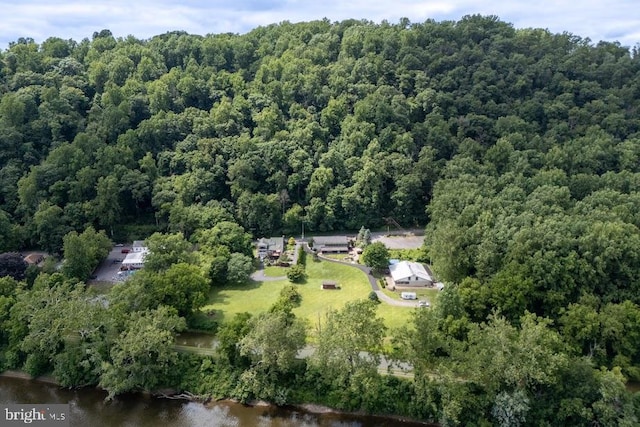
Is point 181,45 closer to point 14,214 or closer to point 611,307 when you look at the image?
point 14,214

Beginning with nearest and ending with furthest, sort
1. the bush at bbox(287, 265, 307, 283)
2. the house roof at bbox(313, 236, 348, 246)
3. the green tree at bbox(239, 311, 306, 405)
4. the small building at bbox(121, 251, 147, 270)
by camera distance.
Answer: the green tree at bbox(239, 311, 306, 405) → the bush at bbox(287, 265, 307, 283) → the small building at bbox(121, 251, 147, 270) → the house roof at bbox(313, 236, 348, 246)

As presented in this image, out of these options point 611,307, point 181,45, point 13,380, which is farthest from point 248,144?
point 611,307

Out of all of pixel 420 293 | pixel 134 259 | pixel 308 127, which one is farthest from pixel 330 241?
pixel 134 259

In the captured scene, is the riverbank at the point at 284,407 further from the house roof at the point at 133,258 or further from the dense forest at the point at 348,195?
the house roof at the point at 133,258

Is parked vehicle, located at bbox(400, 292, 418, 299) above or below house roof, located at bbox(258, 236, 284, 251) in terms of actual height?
below

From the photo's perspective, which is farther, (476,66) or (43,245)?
(476,66)

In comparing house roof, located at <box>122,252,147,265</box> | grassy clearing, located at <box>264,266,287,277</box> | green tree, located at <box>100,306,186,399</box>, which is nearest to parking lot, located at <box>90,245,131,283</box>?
house roof, located at <box>122,252,147,265</box>

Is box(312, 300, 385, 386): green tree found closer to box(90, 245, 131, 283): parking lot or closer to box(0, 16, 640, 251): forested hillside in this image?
box(0, 16, 640, 251): forested hillside
